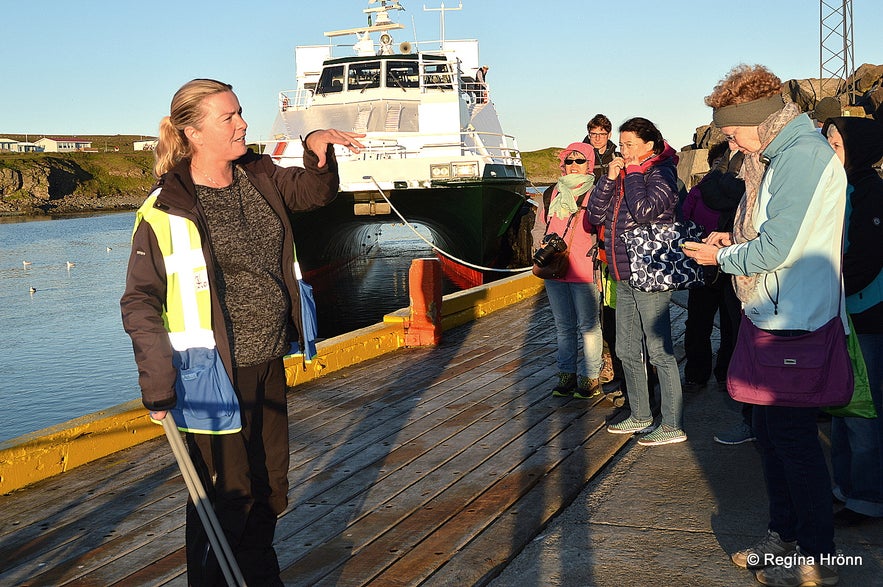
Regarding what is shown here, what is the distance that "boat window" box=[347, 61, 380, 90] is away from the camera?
21.0 metres

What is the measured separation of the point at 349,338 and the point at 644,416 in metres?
3.20

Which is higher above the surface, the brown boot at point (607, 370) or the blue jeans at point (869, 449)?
the blue jeans at point (869, 449)

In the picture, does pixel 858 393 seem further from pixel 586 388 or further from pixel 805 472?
pixel 586 388

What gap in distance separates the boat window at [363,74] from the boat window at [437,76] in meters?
1.22

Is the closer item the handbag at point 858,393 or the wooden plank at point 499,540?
the handbag at point 858,393

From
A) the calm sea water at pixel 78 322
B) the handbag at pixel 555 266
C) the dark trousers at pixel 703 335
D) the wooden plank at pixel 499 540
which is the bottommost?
the calm sea water at pixel 78 322

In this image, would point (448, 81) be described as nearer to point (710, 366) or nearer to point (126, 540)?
point (710, 366)

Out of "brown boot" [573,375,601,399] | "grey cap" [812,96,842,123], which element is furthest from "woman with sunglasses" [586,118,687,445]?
"grey cap" [812,96,842,123]

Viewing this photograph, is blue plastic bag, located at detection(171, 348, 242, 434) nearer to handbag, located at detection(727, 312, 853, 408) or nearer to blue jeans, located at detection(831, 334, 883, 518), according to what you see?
handbag, located at detection(727, 312, 853, 408)

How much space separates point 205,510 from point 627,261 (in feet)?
8.93

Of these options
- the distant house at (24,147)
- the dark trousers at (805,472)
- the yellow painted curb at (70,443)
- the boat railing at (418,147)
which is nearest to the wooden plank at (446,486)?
the dark trousers at (805,472)

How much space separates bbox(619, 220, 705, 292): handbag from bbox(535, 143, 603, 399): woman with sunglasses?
3.67ft

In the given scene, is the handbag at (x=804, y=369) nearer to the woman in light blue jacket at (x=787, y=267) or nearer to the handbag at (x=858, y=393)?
the woman in light blue jacket at (x=787, y=267)

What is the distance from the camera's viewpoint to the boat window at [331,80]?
21.3 metres
